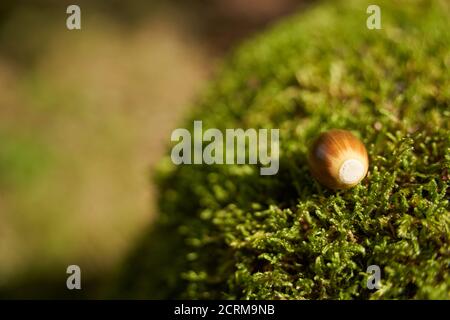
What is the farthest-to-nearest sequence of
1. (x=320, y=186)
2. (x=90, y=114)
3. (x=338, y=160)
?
(x=90, y=114) → (x=320, y=186) → (x=338, y=160)

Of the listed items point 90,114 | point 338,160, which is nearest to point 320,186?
point 338,160

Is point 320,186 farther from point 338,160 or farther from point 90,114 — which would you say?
point 90,114

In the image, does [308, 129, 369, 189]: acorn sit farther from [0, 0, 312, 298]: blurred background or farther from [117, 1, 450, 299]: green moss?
[0, 0, 312, 298]: blurred background

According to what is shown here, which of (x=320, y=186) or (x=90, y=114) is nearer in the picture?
(x=320, y=186)

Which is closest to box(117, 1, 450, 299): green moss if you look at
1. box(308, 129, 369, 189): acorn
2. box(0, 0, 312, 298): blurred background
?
box(308, 129, 369, 189): acorn

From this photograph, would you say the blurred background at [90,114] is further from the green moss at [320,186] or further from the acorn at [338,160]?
the acorn at [338,160]
